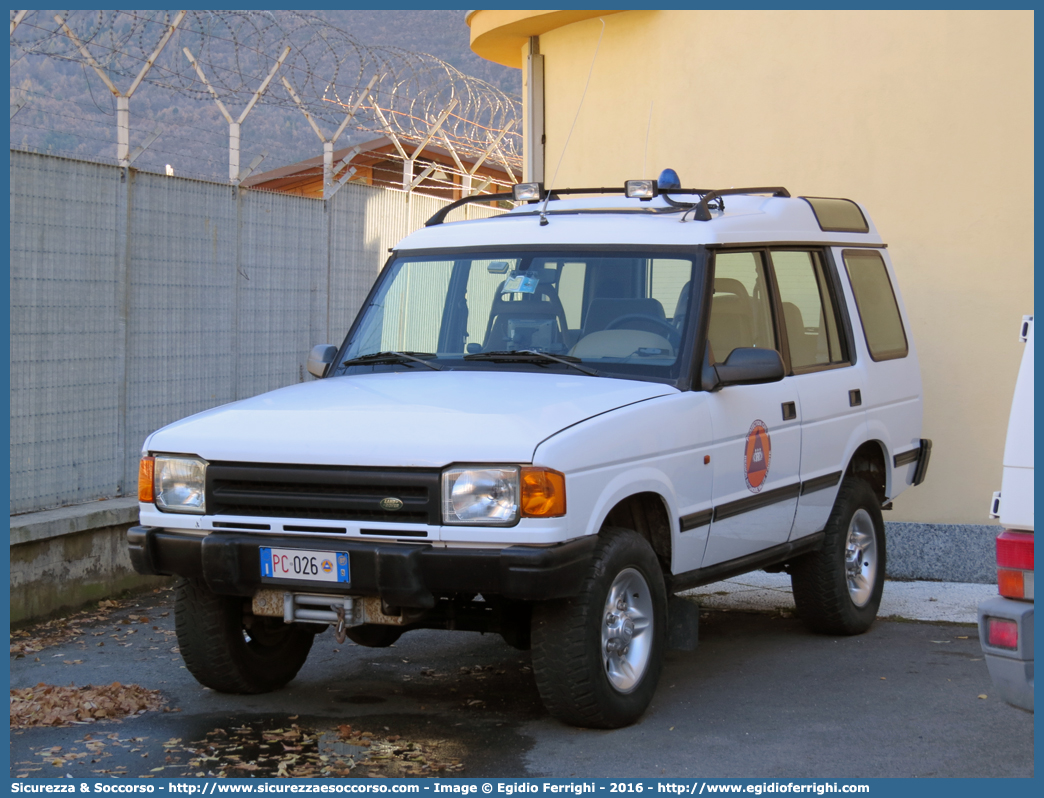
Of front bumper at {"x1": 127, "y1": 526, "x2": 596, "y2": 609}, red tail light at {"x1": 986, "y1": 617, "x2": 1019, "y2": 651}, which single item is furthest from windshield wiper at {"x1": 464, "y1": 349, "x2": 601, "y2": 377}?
red tail light at {"x1": 986, "y1": 617, "x2": 1019, "y2": 651}

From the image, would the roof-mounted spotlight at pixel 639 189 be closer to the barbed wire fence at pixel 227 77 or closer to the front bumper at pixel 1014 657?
the barbed wire fence at pixel 227 77

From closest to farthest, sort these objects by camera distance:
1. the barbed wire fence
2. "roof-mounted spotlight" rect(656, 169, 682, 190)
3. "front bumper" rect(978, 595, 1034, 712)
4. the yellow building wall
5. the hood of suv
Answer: "front bumper" rect(978, 595, 1034, 712)
the hood of suv
"roof-mounted spotlight" rect(656, 169, 682, 190)
the barbed wire fence
the yellow building wall

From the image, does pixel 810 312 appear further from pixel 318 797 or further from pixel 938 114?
pixel 318 797

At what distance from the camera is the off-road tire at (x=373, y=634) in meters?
5.70

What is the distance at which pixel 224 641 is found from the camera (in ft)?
18.4

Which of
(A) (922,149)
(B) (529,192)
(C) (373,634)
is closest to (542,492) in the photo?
(C) (373,634)

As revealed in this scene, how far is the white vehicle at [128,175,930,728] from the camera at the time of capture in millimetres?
→ 4820

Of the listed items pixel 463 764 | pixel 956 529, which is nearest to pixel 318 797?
pixel 463 764

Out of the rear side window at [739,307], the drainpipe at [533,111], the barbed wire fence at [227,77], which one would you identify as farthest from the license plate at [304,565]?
the drainpipe at [533,111]

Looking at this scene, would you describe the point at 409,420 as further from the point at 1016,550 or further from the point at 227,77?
the point at 227,77

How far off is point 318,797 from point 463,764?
62 cm

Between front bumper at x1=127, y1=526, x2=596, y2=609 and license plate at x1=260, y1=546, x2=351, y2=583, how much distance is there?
21 millimetres

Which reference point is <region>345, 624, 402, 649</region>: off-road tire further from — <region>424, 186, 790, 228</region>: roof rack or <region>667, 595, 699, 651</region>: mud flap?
<region>424, 186, 790, 228</region>: roof rack

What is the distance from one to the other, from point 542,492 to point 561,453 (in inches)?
6.6
